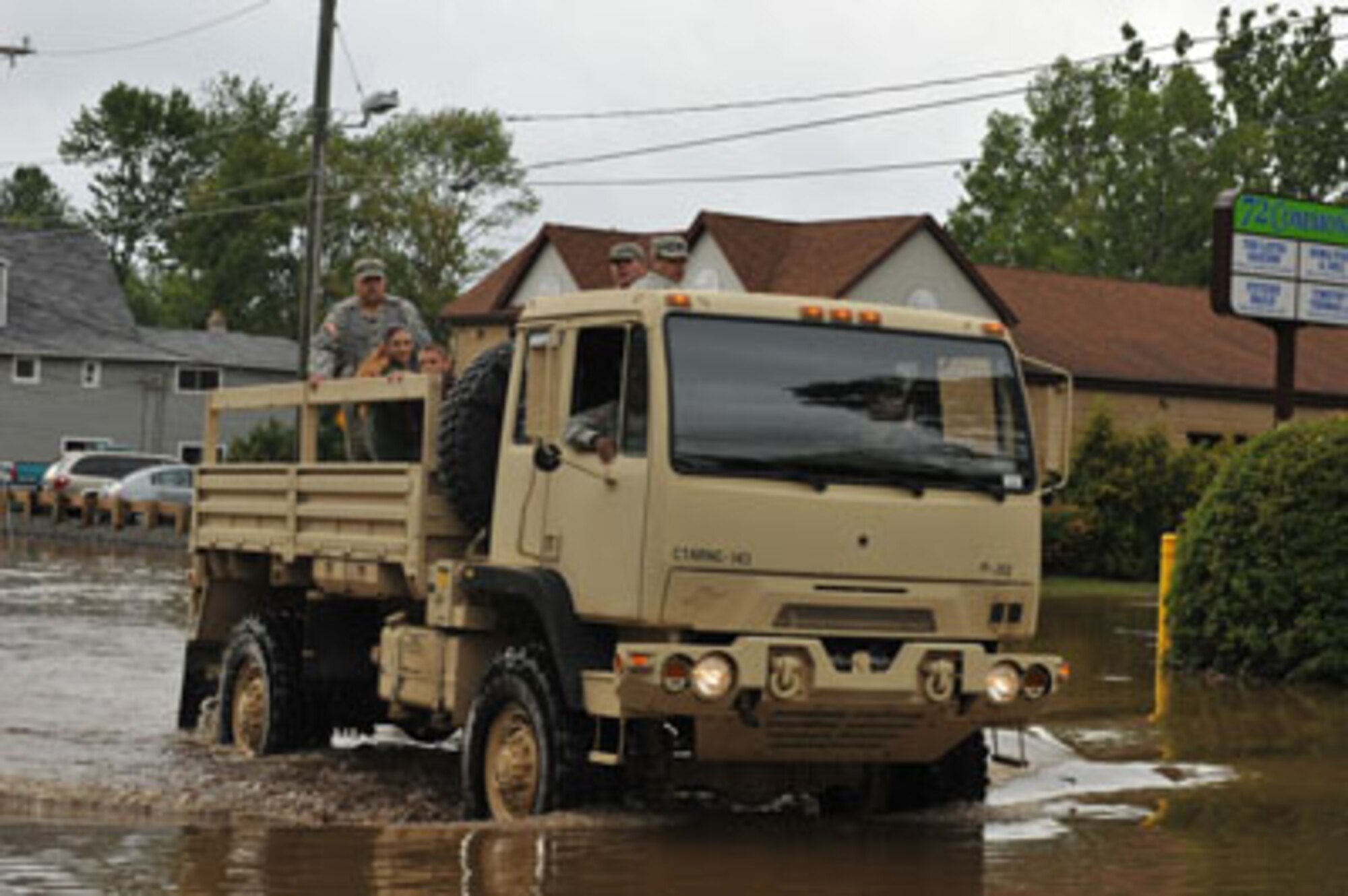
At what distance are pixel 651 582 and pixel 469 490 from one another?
6.17 ft

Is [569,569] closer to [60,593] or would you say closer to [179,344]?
[60,593]

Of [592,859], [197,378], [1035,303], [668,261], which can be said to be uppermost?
[1035,303]

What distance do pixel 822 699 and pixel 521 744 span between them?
163cm

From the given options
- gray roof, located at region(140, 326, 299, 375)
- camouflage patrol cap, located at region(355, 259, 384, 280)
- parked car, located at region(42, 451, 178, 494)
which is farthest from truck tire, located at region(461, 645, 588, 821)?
gray roof, located at region(140, 326, 299, 375)

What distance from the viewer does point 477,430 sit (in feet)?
40.4

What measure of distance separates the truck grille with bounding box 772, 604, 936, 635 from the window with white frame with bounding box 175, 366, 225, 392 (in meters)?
69.9

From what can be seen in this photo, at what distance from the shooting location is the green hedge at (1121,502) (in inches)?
1702

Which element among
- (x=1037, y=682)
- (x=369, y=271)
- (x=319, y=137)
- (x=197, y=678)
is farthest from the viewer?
(x=319, y=137)

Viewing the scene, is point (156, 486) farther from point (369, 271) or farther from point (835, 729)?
point (835, 729)

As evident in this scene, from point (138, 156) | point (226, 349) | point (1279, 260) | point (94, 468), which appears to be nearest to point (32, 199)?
point (138, 156)

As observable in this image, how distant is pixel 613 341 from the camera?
1127 cm

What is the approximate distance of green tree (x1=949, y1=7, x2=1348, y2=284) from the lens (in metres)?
82.9

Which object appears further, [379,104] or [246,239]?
[246,239]

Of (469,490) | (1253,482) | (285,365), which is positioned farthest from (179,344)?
(469,490)
